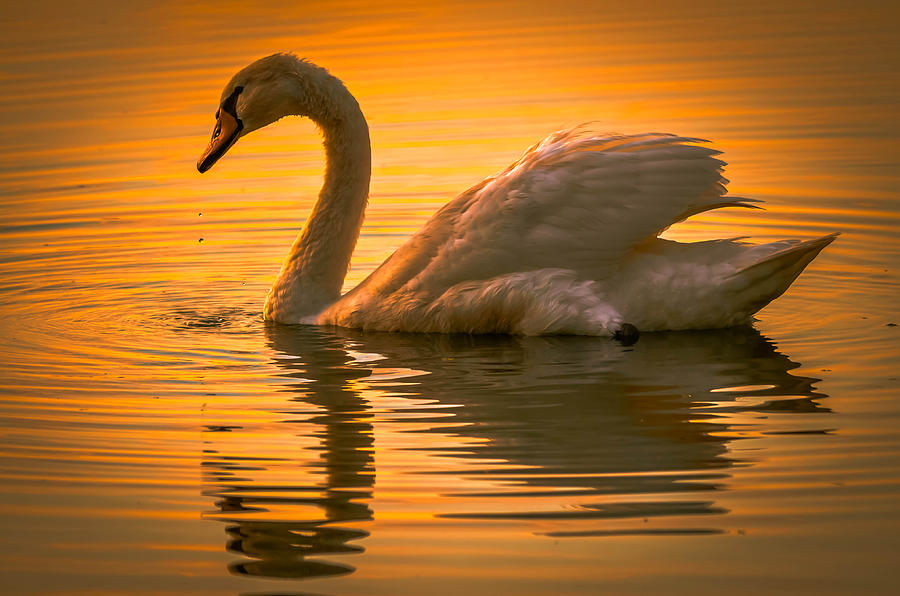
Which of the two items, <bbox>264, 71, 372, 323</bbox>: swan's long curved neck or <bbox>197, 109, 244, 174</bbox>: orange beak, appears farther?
<bbox>197, 109, 244, 174</bbox>: orange beak

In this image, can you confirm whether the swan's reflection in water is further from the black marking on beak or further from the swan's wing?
the black marking on beak

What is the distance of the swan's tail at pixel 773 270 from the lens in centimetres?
984

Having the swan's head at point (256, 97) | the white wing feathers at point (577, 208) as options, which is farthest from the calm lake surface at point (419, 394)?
the swan's head at point (256, 97)

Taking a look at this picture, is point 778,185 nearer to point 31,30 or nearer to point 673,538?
point 673,538

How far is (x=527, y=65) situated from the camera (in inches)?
929

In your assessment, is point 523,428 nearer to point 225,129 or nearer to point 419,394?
point 419,394

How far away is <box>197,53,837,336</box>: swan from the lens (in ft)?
33.2

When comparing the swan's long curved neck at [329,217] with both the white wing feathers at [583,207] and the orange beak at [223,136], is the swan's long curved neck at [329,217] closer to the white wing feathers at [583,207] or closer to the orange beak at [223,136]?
the orange beak at [223,136]

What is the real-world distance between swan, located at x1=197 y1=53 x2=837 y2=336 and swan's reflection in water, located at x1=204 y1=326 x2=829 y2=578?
0.18 metres

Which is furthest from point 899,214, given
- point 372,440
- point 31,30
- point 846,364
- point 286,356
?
point 31,30

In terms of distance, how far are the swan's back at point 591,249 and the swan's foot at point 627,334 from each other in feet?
0.18

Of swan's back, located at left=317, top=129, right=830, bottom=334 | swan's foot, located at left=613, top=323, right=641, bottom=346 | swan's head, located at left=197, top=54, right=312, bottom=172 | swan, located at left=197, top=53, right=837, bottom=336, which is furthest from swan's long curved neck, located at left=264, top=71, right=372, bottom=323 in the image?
swan's foot, located at left=613, top=323, right=641, bottom=346

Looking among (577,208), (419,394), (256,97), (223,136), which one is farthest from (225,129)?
(419,394)

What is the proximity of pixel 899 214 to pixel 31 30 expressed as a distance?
1999cm
